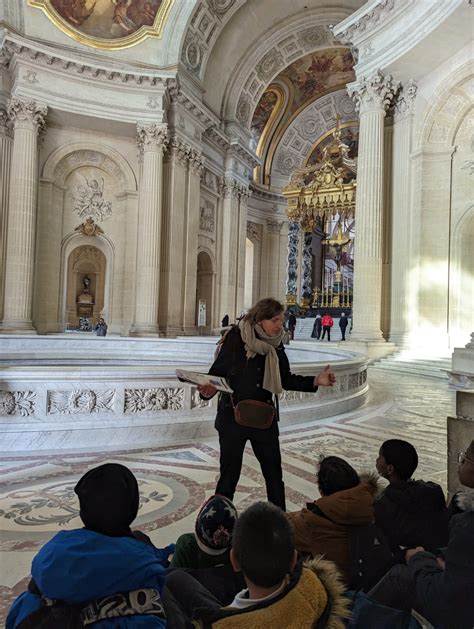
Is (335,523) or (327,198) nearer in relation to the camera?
(335,523)

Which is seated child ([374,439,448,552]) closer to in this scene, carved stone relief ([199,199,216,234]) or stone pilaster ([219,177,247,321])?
carved stone relief ([199,199,216,234])

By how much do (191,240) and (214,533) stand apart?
1951 cm

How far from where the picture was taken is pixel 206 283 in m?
23.9

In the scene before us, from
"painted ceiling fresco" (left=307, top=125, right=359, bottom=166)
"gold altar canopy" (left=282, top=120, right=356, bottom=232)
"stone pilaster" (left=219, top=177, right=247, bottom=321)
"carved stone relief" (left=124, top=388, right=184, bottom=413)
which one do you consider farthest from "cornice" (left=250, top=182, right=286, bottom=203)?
"carved stone relief" (left=124, top=388, right=184, bottom=413)

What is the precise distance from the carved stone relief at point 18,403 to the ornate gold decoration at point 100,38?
17.4 meters

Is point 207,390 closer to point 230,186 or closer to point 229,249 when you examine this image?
point 229,249

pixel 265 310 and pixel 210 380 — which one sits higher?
pixel 265 310

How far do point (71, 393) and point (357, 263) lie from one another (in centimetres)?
1309

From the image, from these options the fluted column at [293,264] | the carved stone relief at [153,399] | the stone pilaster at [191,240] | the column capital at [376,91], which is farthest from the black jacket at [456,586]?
the fluted column at [293,264]

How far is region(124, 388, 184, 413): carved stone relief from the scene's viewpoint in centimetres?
556

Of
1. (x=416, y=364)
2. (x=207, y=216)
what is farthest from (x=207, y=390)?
(x=207, y=216)

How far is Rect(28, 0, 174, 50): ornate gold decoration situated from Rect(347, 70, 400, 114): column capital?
28.1 feet

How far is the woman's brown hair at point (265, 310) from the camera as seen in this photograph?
9.20 ft

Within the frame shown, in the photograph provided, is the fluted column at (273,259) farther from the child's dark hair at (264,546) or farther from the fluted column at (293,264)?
the child's dark hair at (264,546)
